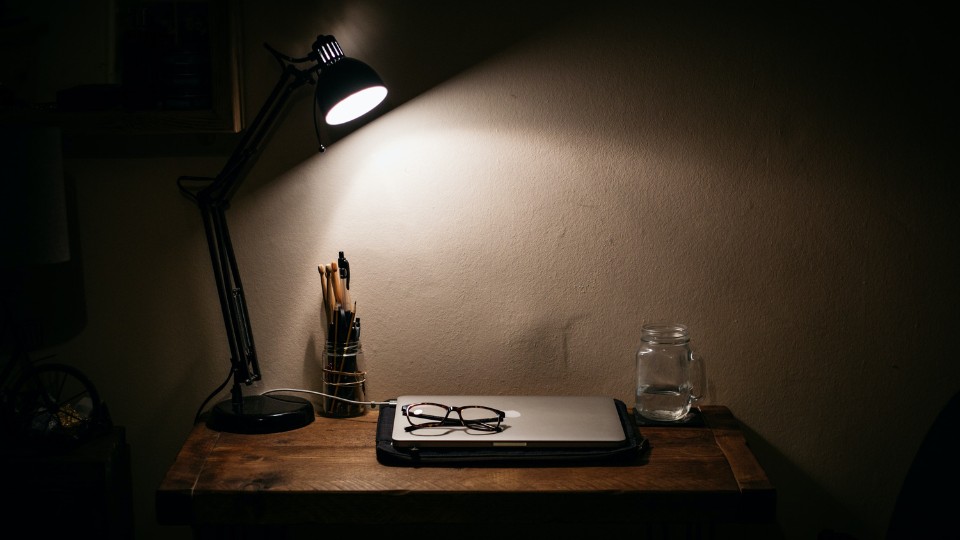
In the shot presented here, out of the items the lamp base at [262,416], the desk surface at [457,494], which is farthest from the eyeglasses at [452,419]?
the lamp base at [262,416]

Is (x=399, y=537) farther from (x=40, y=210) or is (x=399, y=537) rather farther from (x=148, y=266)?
(x=40, y=210)

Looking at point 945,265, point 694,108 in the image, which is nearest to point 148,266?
point 694,108

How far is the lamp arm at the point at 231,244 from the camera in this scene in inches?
63.7

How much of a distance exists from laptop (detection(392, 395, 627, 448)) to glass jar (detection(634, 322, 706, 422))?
4.5 inches

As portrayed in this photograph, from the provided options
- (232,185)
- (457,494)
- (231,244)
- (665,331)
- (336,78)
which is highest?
(336,78)

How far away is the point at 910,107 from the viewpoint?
5.84 ft

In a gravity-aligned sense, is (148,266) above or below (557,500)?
above

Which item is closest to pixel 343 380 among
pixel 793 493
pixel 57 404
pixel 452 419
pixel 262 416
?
pixel 262 416

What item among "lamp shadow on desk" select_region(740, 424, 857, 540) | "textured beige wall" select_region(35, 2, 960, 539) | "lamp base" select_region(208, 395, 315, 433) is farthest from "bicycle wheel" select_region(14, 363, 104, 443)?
"lamp shadow on desk" select_region(740, 424, 857, 540)

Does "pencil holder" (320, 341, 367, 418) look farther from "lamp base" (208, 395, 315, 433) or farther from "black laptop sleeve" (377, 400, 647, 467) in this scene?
"black laptop sleeve" (377, 400, 647, 467)

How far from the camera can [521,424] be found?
5.22ft

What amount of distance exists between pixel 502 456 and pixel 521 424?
134 millimetres

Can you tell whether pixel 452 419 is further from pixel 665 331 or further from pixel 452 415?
pixel 665 331

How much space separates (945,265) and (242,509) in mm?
1661
